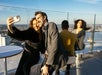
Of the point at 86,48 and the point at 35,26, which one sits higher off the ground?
the point at 35,26

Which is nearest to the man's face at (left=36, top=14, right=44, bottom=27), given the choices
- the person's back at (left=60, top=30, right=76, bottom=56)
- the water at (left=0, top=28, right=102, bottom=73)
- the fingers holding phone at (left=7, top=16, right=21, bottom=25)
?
the fingers holding phone at (left=7, top=16, right=21, bottom=25)

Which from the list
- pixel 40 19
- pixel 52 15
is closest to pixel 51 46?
pixel 40 19

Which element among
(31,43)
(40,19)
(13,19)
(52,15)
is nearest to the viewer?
(13,19)

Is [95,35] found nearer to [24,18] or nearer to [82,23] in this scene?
[24,18]

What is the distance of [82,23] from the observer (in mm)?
3898

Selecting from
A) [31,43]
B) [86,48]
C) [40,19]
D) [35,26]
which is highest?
[40,19]

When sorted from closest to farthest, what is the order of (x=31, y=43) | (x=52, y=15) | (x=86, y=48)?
(x=31, y=43), (x=52, y=15), (x=86, y=48)

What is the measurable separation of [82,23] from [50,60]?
181cm

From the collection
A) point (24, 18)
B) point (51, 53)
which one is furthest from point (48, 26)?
point (24, 18)

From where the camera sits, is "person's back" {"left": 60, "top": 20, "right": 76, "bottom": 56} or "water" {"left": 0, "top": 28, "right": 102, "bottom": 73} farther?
"water" {"left": 0, "top": 28, "right": 102, "bottom": 73}

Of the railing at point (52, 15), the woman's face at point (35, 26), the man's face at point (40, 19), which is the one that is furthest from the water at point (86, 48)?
the man's face at point (40, 19)

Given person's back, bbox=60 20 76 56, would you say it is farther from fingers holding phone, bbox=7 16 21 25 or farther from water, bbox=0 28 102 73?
water, bbox=0 28 102 73

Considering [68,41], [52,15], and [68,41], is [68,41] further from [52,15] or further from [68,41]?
[52,15]

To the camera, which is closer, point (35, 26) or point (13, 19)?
point (13, 19)
